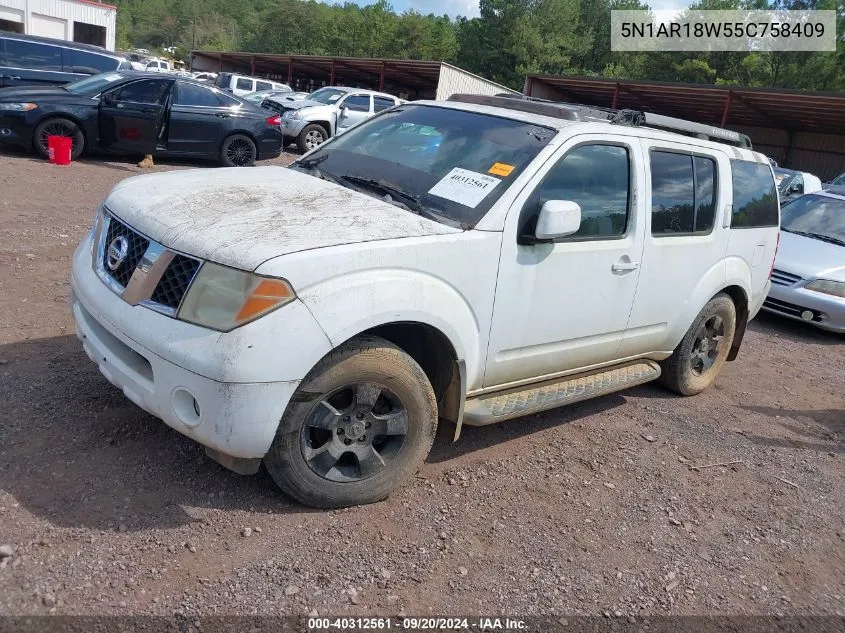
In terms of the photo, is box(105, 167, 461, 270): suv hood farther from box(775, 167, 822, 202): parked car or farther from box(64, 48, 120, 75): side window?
box(775, 167, 822, 202): parked car

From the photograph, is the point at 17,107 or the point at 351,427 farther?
the point at 17,107

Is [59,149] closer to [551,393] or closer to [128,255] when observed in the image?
[128,255]

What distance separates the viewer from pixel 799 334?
796cm

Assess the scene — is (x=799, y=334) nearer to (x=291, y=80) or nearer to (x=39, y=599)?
(x=39, y=599)

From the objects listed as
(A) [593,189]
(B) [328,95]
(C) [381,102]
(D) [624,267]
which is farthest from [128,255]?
(C) [381,102]

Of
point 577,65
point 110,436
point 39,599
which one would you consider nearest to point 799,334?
point 110,436

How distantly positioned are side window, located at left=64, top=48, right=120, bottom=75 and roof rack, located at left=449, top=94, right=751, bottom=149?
1284 centimetres

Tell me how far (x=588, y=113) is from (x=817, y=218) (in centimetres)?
613

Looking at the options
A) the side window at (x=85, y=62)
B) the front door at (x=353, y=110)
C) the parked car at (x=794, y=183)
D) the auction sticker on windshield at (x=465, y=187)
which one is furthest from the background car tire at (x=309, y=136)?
the auction sticker on windshield at (x=465, y=187)

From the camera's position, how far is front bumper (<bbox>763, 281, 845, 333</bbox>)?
25.0ft

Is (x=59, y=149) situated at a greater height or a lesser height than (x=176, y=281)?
lesser

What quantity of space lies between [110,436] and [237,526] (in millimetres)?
947

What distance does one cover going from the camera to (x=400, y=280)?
10.2 feet

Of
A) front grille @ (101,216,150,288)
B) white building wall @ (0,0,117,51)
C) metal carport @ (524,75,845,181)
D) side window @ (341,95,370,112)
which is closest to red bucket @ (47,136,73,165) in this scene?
side window @ (341,95,370,112)
